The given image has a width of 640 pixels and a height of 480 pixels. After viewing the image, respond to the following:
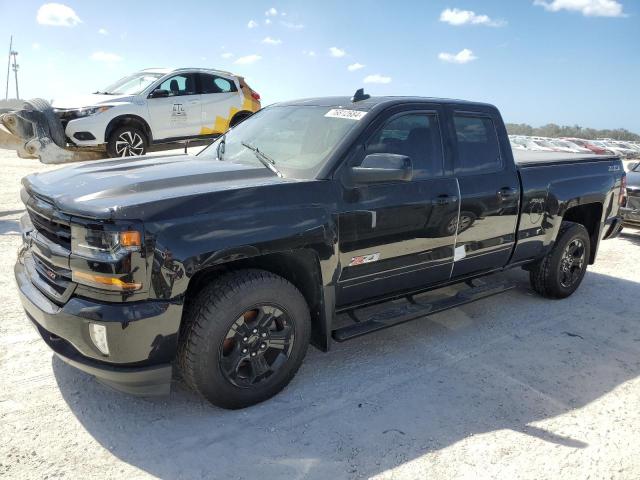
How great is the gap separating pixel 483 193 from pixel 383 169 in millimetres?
Answer: 1277

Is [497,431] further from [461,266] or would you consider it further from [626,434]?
[461,266]

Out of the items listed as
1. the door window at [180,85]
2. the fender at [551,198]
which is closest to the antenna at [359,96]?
the fender at [551,198]

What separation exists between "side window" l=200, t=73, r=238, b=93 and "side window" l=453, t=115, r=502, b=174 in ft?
23.1

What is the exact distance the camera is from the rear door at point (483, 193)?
3918 millimetres

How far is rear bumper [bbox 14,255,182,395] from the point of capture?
8.24 ft

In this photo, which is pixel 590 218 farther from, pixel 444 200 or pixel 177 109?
pixel 177 109

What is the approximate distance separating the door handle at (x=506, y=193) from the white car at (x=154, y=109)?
6.93 meters

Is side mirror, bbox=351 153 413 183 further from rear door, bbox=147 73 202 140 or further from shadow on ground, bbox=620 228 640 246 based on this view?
rear door, bbox=147 73 202 140

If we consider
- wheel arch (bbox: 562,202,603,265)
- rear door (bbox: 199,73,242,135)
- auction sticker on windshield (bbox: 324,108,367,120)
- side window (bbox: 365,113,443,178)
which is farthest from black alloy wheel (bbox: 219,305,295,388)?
rear door (bbox: 199,73,242,135)

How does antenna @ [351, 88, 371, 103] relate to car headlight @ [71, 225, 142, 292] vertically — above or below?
above

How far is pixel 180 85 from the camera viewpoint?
9672 mm

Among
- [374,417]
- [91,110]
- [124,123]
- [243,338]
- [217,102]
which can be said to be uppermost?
[217,102]

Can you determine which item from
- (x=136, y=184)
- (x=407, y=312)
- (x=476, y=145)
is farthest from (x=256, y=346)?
(x=476, y=145)

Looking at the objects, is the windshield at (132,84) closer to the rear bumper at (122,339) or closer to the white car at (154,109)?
the white car at (154,109)
